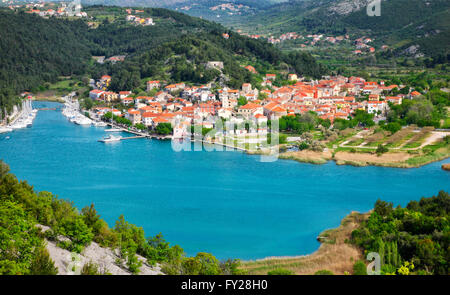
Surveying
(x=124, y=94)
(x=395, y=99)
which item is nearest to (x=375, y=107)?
(x=395, y=99)

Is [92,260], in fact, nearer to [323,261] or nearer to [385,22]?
[323,261]

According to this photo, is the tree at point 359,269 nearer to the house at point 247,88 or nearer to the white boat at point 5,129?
the white boat at point 5,129

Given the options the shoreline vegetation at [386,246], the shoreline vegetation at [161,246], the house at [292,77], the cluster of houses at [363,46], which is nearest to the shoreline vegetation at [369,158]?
the shoreline vegetation at [386,246]

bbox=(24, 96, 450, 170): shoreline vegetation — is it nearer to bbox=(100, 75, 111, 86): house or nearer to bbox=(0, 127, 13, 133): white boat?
bbox=(0, 127, 13, 133): white boat

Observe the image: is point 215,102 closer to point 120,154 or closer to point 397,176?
point 120,154

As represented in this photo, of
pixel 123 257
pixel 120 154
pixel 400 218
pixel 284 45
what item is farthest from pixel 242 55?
pixel 123 257

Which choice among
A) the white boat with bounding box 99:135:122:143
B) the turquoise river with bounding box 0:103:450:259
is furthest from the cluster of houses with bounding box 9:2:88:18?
the turquoise river with bounding box 0:103:450:259
